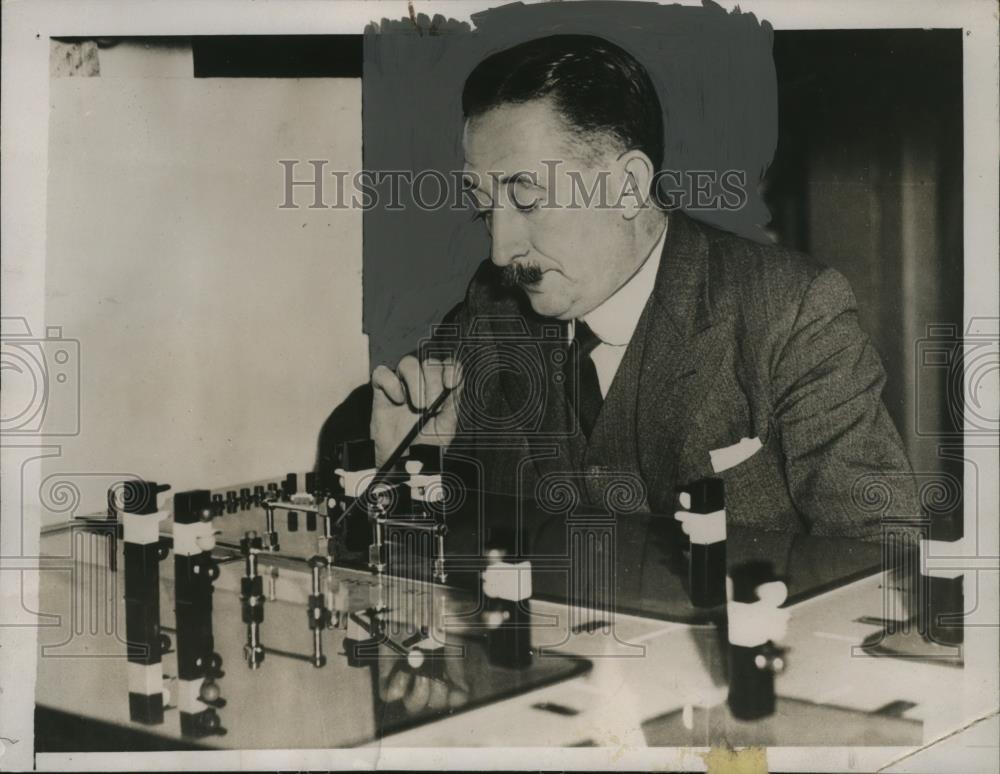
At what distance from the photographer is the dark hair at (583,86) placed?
1577 mm

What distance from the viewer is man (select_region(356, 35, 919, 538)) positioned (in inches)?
62.3

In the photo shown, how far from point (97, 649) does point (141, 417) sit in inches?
14.5

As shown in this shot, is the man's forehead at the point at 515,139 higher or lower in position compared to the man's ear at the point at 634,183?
higher

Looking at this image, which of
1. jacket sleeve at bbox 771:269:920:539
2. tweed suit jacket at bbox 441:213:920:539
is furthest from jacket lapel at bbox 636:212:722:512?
jacket sleeve at bbox 771:269:920:539

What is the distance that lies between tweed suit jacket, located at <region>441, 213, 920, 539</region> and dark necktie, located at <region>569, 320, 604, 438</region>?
0.05 feet

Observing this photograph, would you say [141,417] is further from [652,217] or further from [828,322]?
[828,322]

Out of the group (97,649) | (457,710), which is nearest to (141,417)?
(97,649)

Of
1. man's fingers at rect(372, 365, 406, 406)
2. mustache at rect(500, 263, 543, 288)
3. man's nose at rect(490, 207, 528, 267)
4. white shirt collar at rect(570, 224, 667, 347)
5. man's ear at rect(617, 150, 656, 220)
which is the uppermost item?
man's ear at rect(617, 150, 656, 220)

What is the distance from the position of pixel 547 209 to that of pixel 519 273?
0.35ft

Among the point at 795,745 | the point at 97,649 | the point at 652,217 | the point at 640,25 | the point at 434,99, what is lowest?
the point at 795,745

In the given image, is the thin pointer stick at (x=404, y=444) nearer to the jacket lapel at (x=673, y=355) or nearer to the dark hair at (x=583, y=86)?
the jacket lapel at (x=673, y=355)

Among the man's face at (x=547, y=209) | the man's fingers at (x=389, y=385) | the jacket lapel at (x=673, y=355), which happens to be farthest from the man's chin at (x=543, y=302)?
the man's fingers at (x=389, y=385)

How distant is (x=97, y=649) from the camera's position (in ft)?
5.31

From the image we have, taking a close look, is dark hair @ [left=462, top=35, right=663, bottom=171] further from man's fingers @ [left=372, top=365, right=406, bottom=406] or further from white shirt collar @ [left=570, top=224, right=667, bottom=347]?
man's fingers @ [left=372, top=365, right=406, bottom=406]
